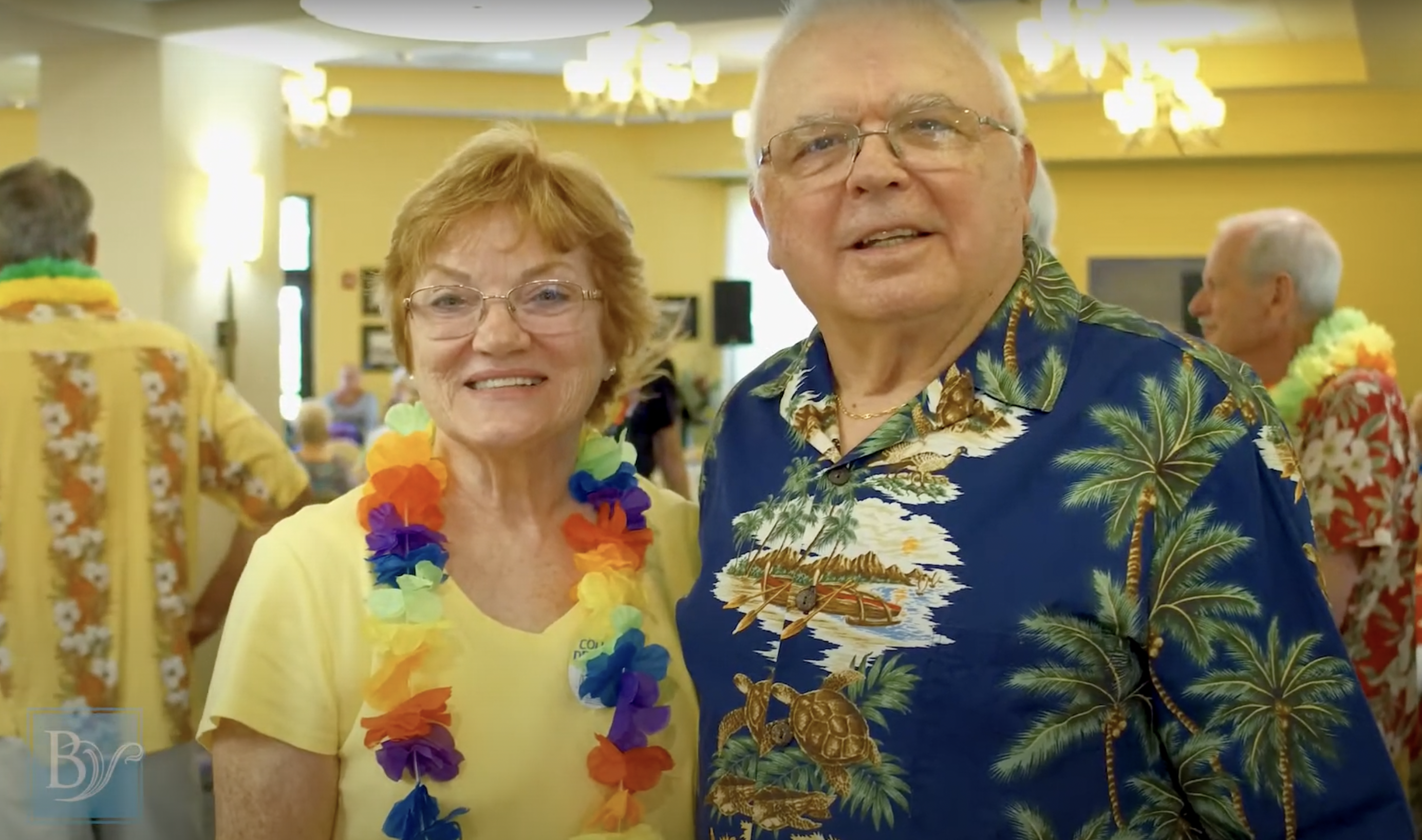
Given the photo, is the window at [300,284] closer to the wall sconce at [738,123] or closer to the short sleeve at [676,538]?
the wall sconce at [738,123]

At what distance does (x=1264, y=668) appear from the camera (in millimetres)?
1125

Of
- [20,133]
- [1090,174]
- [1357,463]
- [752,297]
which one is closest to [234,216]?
[20,133]

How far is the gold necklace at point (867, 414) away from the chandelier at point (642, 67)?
4.43 metres

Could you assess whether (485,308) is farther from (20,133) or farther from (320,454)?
(320,454)

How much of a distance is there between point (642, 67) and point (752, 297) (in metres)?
3.44

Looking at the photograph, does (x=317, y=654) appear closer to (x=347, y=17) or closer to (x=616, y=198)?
(x=616, y=198)

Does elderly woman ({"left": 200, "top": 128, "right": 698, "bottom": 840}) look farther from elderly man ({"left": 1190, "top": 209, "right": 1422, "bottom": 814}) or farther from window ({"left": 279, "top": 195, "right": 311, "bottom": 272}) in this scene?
window ({"left": 279, "top": 195, "right": 311, "bottom": 272})

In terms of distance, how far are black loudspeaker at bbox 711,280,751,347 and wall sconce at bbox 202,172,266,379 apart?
4304 mm

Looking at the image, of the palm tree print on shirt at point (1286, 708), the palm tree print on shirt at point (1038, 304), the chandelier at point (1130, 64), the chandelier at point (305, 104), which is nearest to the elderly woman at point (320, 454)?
the chandelier at point (305, 104)

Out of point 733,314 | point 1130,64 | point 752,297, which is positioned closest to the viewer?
point 1130,64

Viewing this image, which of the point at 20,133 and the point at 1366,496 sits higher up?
the point at 20,133


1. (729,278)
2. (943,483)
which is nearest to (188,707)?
(943,483)

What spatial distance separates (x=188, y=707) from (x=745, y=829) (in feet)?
5.04

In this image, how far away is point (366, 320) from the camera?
32.9ft
